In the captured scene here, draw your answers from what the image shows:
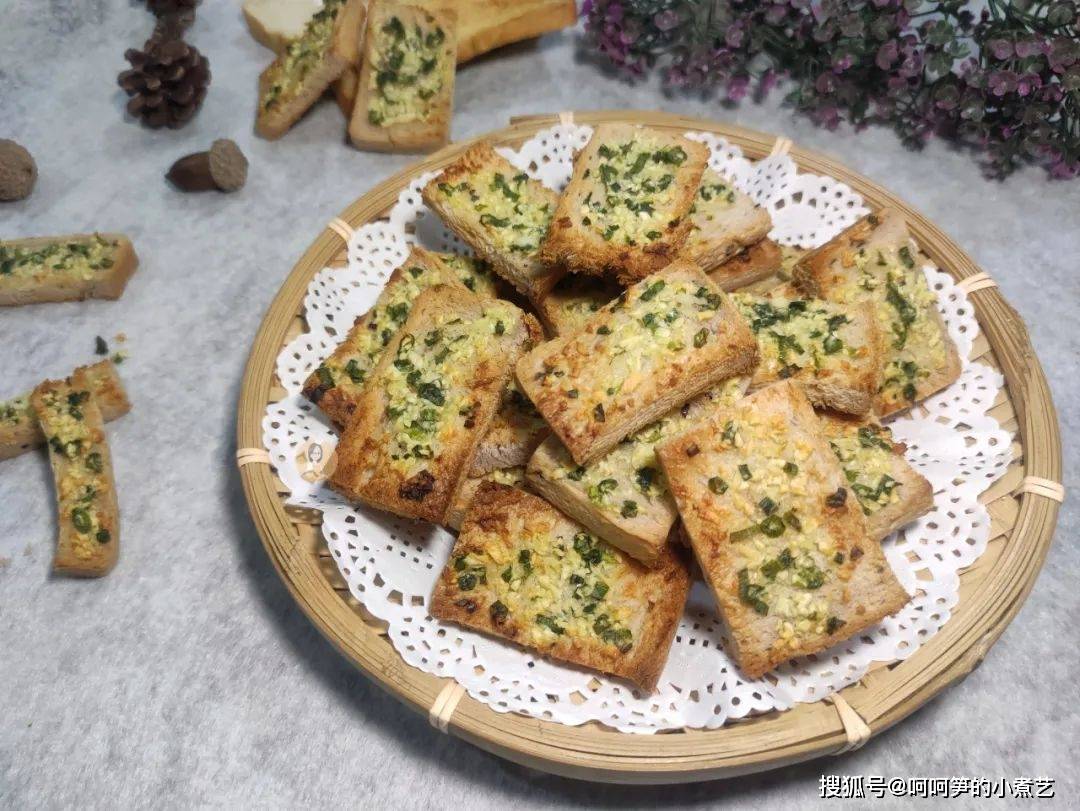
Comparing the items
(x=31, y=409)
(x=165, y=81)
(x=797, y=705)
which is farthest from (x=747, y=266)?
(x=165, y=81)

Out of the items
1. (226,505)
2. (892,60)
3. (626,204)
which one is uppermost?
(892,60)

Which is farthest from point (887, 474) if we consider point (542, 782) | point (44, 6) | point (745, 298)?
point (44, 6)

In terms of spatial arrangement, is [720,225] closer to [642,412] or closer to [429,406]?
[642,412]

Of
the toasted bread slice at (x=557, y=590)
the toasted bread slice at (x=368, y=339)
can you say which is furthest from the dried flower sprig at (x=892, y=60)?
the toasted bread slice at (x=557, y=590)

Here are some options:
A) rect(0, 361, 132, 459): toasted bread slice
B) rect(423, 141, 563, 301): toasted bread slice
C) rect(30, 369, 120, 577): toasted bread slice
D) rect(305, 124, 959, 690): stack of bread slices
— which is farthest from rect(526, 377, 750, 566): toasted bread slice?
rect(0, 361, 132, 459): toasted bread slice

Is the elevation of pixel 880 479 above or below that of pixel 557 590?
above

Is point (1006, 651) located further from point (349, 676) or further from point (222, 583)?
point (222, 583)
